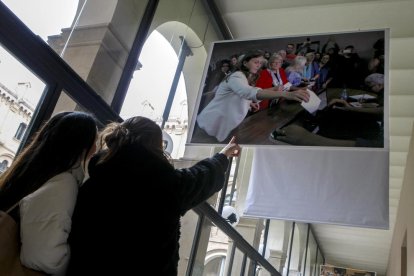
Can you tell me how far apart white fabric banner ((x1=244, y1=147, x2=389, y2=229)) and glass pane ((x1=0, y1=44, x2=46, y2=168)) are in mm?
2398

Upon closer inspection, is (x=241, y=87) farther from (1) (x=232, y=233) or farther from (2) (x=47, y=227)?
(1) (x=232, y=233)

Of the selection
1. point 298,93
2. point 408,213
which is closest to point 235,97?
point 298,93

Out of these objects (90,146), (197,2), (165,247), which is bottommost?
(165,247)

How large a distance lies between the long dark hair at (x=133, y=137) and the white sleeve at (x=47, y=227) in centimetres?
24

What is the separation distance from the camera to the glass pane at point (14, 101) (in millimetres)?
1898

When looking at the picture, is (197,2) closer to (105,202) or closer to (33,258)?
(105,202)

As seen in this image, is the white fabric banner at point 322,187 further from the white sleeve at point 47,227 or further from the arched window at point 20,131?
the white sleeve at point 47,227

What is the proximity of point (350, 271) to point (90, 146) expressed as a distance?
481 inches

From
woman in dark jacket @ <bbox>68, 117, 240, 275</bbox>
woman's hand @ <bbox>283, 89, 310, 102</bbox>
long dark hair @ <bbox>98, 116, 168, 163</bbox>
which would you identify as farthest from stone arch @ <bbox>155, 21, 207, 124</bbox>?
woman in dark jacket @ <bbox>68, 117, 240, 275</bbox>

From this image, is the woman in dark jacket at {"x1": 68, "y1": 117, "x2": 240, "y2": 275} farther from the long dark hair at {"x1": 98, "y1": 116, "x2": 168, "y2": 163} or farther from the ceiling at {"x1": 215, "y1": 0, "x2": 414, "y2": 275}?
the ceiling at {"x1": 215, "y1": 0, "x2": 414, "y2": 275}

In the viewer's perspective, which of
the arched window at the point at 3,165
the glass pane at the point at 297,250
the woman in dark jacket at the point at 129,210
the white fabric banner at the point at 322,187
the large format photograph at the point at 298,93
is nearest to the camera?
the woman in dark jacket at the point at 129,210

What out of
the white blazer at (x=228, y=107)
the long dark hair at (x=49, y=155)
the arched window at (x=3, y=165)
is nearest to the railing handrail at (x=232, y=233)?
the white blazer at (x=228, y=107)

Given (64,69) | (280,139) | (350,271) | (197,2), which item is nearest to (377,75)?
(280,139)

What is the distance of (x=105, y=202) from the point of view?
4.62 feet
